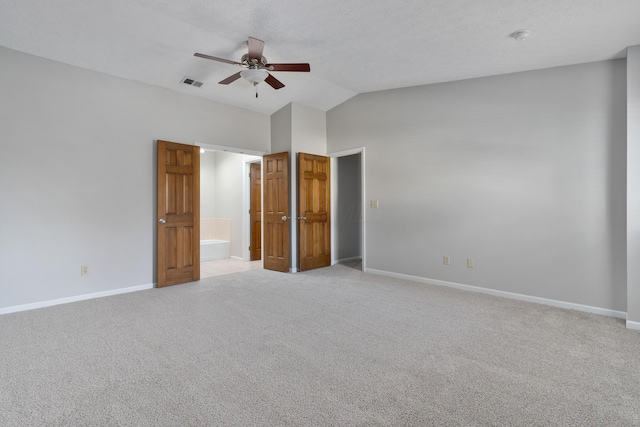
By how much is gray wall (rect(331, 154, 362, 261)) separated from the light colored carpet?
2.70 meters

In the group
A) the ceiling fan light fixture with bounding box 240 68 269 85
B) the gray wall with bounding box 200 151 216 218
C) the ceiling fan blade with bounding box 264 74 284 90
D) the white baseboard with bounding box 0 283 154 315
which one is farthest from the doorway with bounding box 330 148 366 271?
the white baseboard with bounding box 0 283 154 315

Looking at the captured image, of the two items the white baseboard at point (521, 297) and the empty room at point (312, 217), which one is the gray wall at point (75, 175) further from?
the white baseboard at point (521, 297)

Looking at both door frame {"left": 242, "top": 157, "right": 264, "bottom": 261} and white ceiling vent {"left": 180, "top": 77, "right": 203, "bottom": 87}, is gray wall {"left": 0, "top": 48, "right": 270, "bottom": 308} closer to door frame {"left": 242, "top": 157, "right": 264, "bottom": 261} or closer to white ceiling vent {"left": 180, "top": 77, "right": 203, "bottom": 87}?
white ceiling vent {"left": 180, "top": 77, "right": 203, "bottom": 87}

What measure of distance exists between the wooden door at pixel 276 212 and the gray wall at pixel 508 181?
4.78 feet

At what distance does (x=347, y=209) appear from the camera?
654cm

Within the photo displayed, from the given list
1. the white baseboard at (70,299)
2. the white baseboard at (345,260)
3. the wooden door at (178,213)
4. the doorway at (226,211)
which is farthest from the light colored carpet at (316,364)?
the doorway at (226,211)

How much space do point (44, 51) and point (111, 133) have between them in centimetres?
102

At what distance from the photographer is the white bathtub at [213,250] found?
22.4ft

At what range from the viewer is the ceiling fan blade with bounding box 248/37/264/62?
10.5 feet

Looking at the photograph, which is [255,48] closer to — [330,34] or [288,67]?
[288,67]

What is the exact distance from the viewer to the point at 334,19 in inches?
120

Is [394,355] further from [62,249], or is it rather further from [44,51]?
[44,51]

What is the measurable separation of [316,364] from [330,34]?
3.13 m

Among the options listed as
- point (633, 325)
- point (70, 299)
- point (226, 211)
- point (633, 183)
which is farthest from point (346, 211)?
point (70, 299)
